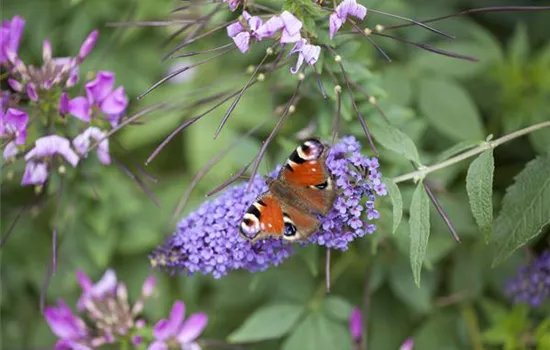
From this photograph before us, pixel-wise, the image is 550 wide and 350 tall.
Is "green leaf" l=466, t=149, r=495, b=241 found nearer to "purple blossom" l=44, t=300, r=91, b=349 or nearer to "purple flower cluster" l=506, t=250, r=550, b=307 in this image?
"purple flower cluster" l=506, t=250, r=550, b=307

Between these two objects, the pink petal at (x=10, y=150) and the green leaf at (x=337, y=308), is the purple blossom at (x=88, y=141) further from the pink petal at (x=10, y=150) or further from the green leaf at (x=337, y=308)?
the green leaf at (x=337, y=308)

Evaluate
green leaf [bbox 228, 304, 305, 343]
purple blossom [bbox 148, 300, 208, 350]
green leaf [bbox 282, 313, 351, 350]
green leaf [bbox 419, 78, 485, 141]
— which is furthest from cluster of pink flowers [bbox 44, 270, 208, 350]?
green leaf [bbox 419, 78, 485, 141]

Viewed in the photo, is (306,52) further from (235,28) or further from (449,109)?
(449,109)

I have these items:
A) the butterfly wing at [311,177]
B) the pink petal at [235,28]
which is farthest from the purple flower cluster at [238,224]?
the pink petal at [235,28]

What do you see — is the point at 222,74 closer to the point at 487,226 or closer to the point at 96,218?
the point at 96,218

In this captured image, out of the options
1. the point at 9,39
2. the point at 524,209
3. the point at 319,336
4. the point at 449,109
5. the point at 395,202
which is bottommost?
the point at 319,336

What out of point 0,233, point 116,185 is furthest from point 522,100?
point 0,233

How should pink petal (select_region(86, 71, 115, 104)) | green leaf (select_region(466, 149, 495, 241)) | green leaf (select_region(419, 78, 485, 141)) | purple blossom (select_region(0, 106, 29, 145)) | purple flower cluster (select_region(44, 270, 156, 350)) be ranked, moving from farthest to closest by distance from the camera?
green leaf (select_region(419, 78, 485, 141)), purple flower cluster (select_region(44, 270, 156, 350)), pink petal (select_region(86, 71, 115, 104)), purple blossom (select_region(0, 106, 29, 145)), green leaf (select_region(466, 149, 495, 241))

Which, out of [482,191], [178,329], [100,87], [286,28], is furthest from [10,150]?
[482,191]
